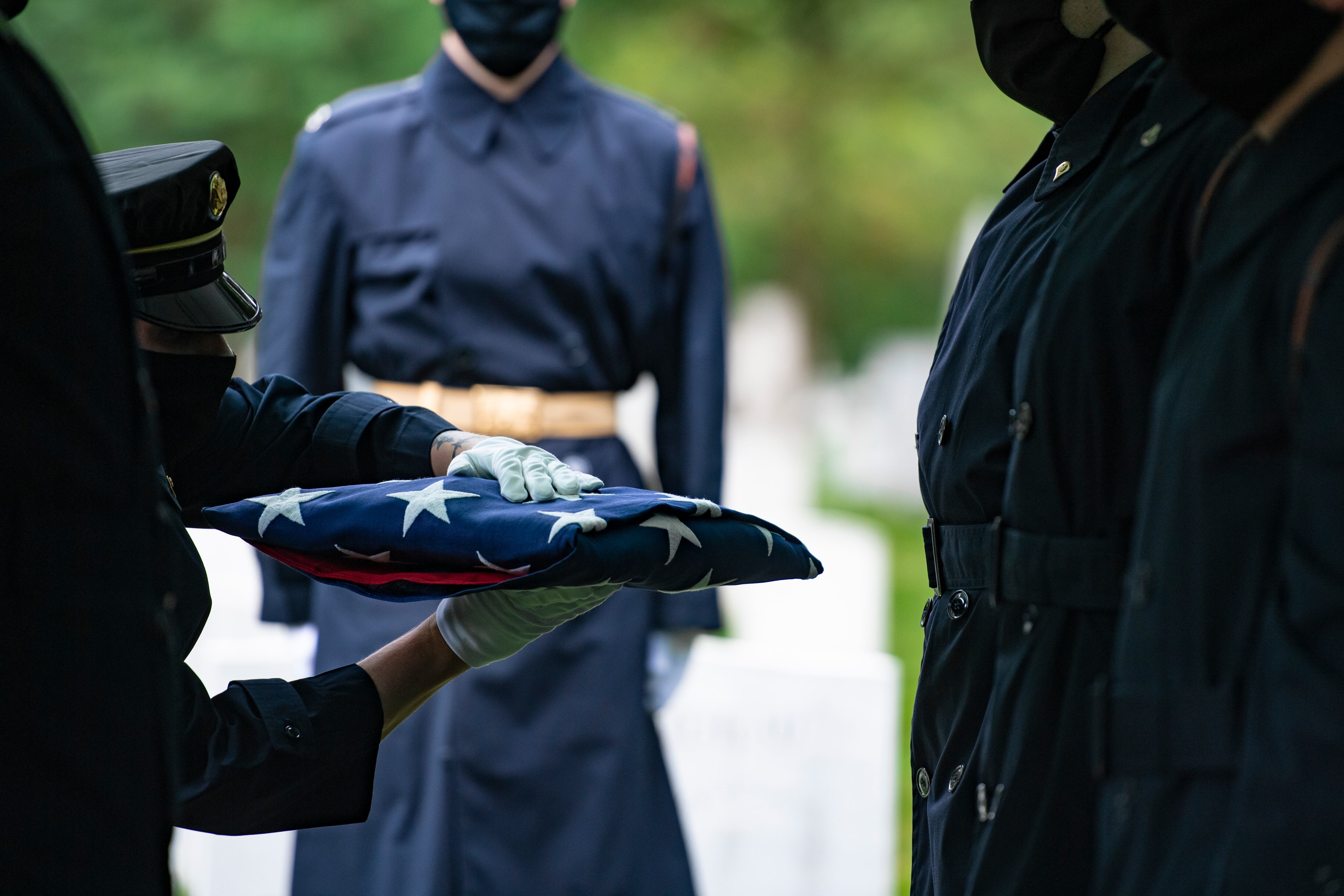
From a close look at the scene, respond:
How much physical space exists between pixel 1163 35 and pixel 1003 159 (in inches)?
464

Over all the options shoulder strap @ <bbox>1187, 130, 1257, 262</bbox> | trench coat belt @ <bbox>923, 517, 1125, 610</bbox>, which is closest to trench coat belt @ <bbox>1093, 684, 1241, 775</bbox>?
trench coat belt @ <bbox>923, 517, 1125, 610</bbox>

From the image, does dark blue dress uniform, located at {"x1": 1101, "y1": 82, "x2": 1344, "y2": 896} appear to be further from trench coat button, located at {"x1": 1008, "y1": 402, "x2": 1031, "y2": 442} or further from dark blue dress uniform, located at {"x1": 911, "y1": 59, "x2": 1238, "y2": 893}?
trench coat button, located at {"x1": 1008, "y1": 402, "x2": 1031, "y2": 442}

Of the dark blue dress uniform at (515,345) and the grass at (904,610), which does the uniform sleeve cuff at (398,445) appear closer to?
the grass at (904,610)

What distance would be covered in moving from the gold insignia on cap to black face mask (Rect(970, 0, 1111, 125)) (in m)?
1.03

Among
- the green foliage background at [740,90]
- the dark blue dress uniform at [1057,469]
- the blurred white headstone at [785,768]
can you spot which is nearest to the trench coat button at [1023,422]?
the dark blue dress uniform at [1057,469]

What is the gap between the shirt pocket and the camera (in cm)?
343

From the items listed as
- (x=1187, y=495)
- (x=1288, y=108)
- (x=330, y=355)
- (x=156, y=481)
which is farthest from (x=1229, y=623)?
(x=330, y=355)

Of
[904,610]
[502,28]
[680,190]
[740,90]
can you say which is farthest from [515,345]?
[740,90]

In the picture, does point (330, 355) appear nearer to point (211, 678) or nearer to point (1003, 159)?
point (211, 678)

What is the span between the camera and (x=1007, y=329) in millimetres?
1818

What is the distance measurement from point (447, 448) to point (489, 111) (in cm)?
168

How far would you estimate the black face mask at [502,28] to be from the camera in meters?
3.55

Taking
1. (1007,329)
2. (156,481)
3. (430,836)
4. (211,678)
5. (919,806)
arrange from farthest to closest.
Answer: (211,678) < (430,836) < (919,806) < (1007,329) < (156,481)

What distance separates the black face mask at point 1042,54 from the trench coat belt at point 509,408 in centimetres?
→ 162
